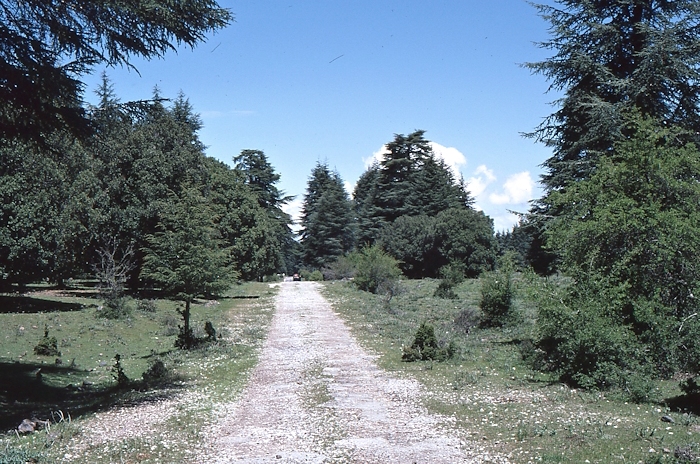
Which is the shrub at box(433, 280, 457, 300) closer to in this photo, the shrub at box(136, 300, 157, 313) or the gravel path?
the shrub at box(136, 300, 157, 313)

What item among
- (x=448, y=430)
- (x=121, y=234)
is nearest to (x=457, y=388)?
(x=448, y=430)

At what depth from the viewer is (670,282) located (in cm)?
1275

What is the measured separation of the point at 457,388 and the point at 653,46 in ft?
38.2

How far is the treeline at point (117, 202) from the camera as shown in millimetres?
17906

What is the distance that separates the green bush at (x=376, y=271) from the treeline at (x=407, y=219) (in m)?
5.46

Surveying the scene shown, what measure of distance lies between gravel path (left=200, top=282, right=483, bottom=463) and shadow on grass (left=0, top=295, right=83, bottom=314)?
13.3 meters

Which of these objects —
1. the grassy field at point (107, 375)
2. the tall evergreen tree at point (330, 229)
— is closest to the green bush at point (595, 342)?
the grassy field at point (107, 375)

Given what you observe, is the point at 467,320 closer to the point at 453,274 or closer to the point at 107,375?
the point at 107,375

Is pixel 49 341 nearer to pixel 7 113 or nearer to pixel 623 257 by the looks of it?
pixel 7 113

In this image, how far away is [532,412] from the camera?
9469mm

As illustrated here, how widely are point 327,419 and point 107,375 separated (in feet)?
28.6

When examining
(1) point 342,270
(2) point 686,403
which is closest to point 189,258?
(2) point 686,403

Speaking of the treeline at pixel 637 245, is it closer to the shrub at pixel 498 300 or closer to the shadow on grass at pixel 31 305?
the shrub at pixel 498 300

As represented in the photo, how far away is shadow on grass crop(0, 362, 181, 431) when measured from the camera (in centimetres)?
1079
